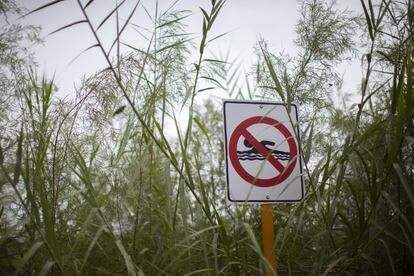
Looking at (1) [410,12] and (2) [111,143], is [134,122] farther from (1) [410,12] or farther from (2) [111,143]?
(1) [410,12]

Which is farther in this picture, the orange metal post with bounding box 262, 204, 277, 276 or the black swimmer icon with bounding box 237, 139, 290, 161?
the black swimmer icon with bounding box 237, 139, 290, 161

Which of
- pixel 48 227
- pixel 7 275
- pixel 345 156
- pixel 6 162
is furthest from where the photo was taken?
pixel 6 162

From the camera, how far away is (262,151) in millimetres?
1476

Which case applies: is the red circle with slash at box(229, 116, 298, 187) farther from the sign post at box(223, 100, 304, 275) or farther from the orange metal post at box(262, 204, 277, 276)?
the orange metal post at box(262, 204, 277, 276)

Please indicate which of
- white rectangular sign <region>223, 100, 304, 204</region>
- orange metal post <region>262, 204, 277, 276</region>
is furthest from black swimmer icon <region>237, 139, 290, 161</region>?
orange metal post <region>262, 204, 277, 276</region>

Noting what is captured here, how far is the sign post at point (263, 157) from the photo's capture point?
1.40 m

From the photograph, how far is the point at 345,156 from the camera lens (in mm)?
1379

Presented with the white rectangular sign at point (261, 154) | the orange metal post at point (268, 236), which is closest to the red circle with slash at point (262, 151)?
the white rectangular sign at point (261, 154)

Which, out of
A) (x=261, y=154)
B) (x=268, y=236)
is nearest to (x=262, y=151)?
(x=261, y=154)

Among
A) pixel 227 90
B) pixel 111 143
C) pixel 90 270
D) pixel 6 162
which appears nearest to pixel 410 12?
pixel 227 90

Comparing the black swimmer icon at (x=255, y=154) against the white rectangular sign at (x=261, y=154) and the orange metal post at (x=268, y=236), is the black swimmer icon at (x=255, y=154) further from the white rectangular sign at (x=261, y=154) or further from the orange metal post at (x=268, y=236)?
the orange metal post at (x=268, y=236)

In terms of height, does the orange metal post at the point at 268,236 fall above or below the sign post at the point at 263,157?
below

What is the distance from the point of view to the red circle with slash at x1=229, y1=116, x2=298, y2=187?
56.2 inches

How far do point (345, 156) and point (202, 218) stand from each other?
2.08 feet
